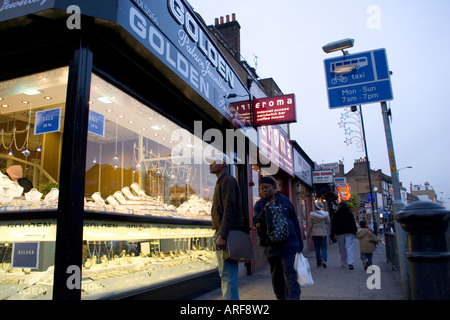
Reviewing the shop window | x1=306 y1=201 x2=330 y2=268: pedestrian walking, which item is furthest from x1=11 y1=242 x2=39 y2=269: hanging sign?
x1=306 y1=201 x2=330 y2=268: pedestrian walking

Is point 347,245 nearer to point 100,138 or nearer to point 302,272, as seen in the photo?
point 302,272

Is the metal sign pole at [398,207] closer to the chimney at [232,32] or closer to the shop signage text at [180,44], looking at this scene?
the shop signage text at [180,44]

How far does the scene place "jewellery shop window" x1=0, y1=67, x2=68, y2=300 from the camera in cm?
332

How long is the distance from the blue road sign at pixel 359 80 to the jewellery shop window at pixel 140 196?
9.66 feet

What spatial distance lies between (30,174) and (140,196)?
1.78 m

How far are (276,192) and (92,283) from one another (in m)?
2.45

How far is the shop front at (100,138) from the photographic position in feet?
10.8

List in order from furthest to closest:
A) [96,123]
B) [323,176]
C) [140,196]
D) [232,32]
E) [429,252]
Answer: [323,176] < [232,32] < [140,196] < [96,123] < [429,252]

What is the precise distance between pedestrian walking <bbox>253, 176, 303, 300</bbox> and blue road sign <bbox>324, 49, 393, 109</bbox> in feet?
9.39

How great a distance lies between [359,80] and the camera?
236 inches

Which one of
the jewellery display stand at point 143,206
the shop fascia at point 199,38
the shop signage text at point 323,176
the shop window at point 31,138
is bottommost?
the jewellery display stand at point 143,206

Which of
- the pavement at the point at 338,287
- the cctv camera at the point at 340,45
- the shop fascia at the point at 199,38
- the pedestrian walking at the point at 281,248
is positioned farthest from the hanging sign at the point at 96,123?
the cctv camera at the point at 340,45

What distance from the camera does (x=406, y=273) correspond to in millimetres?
4758

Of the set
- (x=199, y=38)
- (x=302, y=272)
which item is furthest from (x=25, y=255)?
(x=199, y=38)
